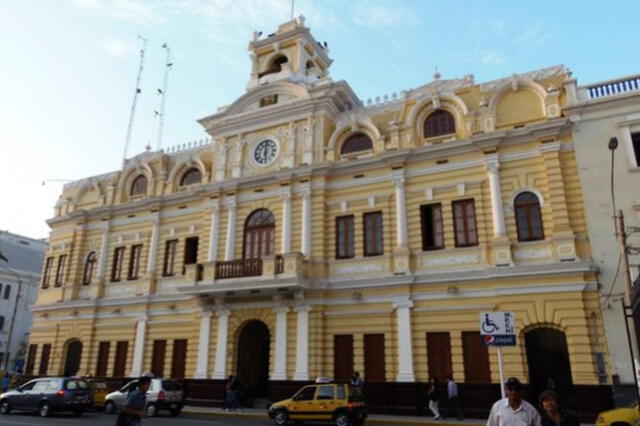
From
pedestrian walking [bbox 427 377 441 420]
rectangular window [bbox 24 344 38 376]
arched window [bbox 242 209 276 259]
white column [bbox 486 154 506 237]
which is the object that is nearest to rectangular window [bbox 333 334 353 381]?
pedestrian walking [bbox 427 377 441 420]

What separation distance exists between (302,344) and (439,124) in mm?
11386

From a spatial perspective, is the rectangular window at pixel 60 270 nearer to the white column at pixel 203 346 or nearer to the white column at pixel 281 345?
the white column at pixel 203 346

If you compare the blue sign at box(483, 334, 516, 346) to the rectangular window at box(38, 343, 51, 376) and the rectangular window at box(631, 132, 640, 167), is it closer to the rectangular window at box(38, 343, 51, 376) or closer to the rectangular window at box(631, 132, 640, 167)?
the rectangular window at box(631, 132, 640, 167)

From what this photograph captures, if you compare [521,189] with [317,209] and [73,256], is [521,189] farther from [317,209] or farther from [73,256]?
[73,256]

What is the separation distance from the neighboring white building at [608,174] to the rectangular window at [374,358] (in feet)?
26.6

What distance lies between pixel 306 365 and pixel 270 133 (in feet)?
38.3

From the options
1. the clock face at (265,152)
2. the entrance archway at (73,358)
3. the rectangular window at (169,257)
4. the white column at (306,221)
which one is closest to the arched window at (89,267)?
the entrance archway at (73,358)

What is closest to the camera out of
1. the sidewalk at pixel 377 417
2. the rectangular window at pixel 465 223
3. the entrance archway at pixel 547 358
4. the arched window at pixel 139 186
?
the sidewalk at pixel 377 417

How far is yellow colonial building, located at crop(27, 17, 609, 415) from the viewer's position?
18.7 meters

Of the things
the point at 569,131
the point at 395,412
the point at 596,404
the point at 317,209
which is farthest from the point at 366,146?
the point at 596,404

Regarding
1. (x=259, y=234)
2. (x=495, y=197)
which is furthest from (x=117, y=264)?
(x=495, y=197)

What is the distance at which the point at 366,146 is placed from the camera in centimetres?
2350

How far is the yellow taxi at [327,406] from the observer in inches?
616

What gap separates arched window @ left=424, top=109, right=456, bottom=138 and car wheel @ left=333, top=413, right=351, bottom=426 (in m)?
12.5
